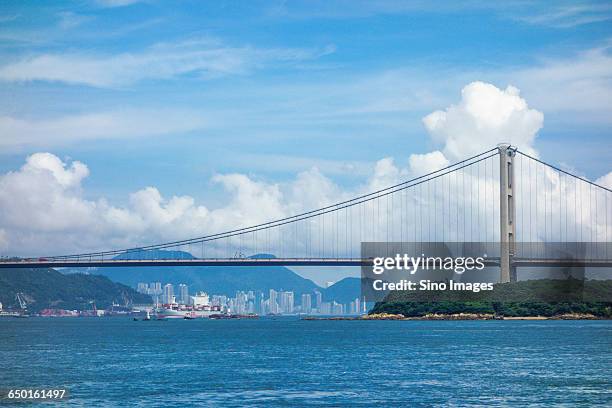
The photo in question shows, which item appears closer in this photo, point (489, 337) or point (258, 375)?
point (258, 375)

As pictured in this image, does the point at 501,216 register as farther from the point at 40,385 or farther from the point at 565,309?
the point at 40,385

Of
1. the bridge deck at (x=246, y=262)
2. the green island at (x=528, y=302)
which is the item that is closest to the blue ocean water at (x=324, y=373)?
the bridge deck at (x=246, y=262)

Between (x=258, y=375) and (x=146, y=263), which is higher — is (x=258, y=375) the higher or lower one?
the lower one

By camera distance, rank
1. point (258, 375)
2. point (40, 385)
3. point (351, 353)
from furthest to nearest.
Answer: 1. point (351, 353)
2. point (258, 375)
3. point (40, 385)

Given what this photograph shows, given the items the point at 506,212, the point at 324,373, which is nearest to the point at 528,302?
the point at 506,212

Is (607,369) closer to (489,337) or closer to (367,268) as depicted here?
(489,337)

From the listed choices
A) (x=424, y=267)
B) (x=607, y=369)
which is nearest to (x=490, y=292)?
(x=424, y=267)


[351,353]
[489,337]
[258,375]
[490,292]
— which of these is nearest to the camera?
[258,375]

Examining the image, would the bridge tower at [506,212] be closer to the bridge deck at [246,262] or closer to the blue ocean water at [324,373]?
the bridge deck at [246,262]
